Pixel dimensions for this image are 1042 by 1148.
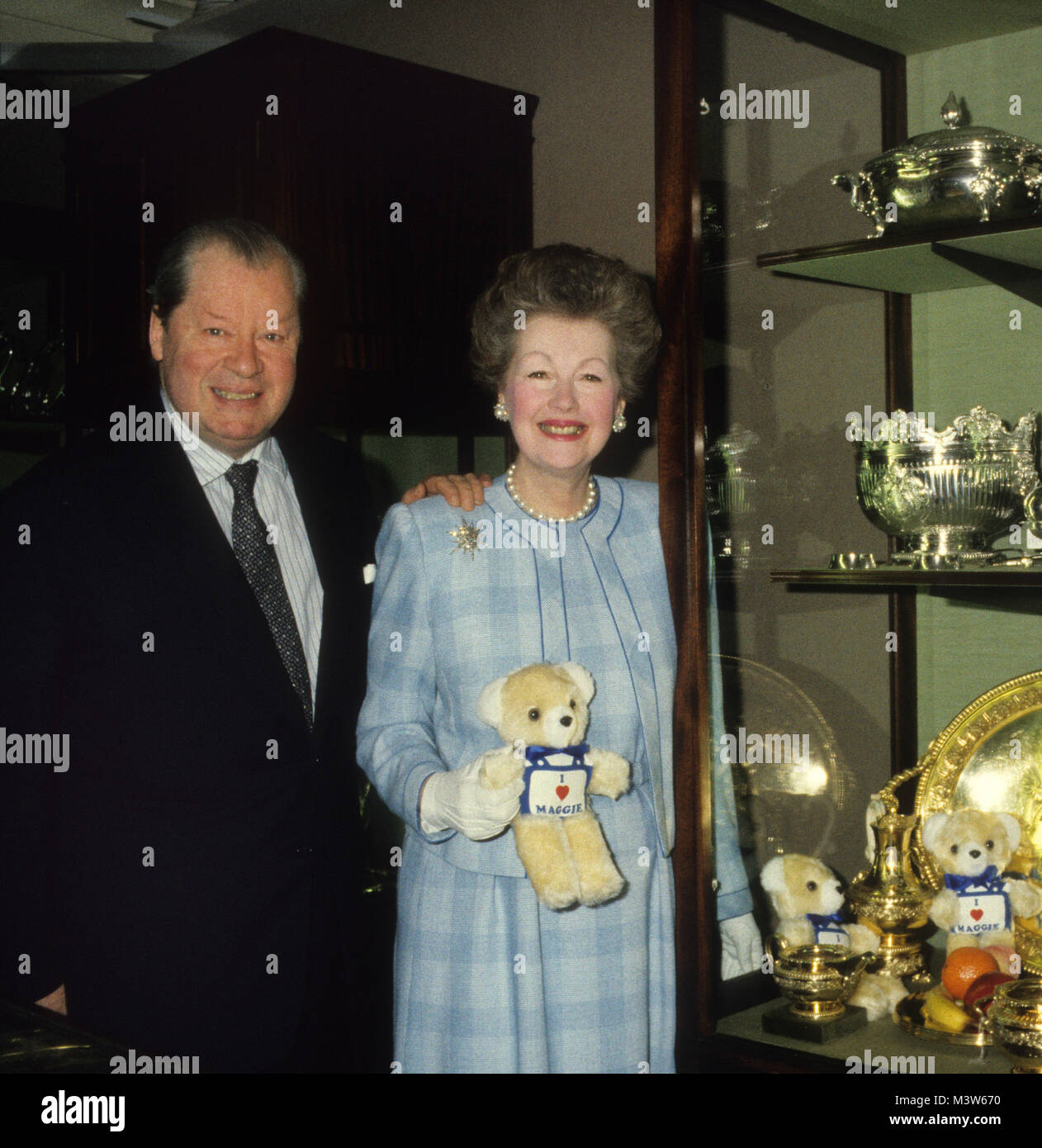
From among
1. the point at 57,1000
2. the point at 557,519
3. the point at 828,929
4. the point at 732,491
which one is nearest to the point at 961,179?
the point at 732,491

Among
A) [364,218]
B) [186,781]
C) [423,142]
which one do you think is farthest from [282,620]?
[423,142]

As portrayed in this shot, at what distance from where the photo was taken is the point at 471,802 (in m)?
1.46

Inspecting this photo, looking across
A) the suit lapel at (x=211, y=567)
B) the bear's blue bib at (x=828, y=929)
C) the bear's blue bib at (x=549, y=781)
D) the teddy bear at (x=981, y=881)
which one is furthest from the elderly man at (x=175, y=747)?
the teddy bear at (x=981, y=881)

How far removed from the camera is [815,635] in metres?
1.78

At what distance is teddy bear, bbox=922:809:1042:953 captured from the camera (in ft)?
5.35

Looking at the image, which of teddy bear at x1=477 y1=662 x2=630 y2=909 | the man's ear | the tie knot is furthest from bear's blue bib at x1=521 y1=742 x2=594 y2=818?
the man's ear

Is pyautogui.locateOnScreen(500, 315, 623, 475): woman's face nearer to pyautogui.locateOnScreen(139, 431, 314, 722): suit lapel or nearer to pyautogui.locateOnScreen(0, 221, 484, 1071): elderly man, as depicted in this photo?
pyautogui.locateOnScreen(0, 221, 484, 1071): elderly man

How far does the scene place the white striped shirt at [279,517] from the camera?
6.05ft

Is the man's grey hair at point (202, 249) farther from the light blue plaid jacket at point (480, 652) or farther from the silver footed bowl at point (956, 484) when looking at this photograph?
the silver footed bowl at point (956, 484)

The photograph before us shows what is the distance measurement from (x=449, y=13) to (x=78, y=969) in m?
2.30

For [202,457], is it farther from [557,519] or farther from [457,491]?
[557,519]

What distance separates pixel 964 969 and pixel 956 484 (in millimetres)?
634
